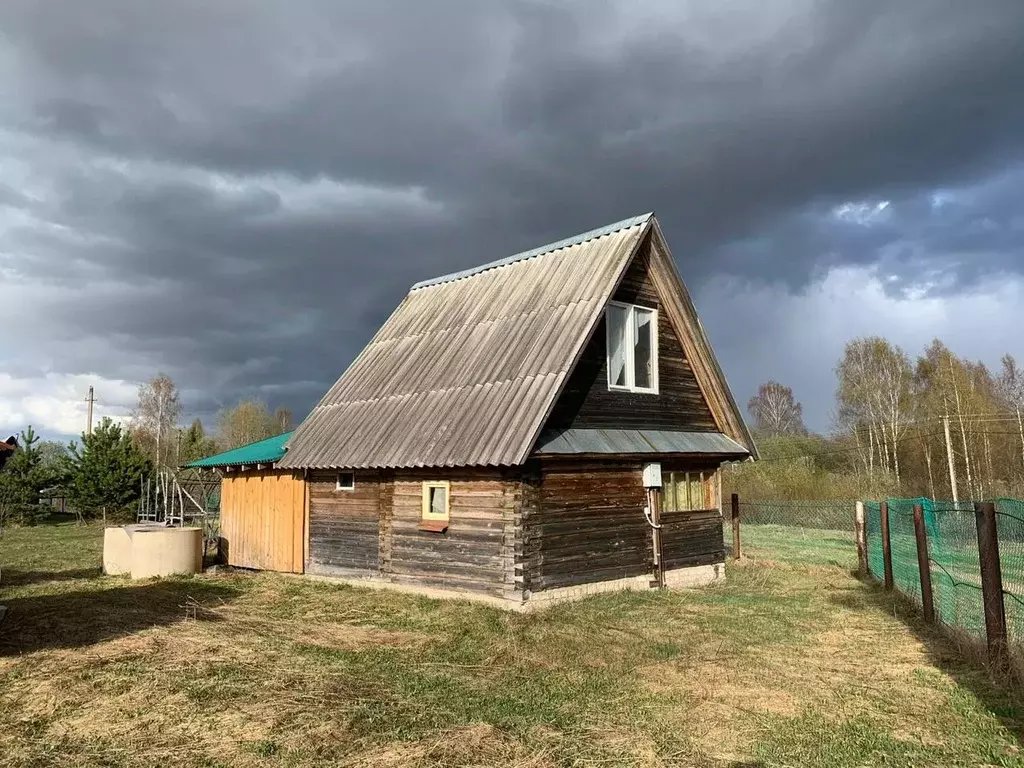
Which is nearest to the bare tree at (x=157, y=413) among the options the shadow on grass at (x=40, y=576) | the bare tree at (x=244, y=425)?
the bare tree at (x=244, y=425)

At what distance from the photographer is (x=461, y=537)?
12766 millimetres

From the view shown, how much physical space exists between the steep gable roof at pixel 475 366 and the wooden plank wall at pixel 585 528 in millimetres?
1378

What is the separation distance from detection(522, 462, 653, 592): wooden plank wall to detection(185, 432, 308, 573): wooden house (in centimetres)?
622

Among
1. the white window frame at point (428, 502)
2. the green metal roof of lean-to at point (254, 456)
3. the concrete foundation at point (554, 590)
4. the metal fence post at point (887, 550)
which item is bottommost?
the concrete foundation at point (554, 590)

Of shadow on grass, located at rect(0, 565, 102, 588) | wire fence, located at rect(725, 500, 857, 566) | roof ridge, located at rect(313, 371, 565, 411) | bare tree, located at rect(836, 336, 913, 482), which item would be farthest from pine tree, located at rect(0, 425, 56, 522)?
bare tree, located at rect(836, 336, 913, 482)

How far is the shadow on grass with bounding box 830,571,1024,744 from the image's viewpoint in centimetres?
671

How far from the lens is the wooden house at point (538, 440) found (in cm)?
1227

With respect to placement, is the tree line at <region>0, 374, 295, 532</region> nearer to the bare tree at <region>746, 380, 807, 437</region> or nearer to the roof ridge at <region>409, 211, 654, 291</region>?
the roof ridge at <region>409, 211, 654, 291</region>

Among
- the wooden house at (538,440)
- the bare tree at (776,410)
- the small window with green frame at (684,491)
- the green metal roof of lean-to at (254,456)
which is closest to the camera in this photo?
the wooden house at (538,440)

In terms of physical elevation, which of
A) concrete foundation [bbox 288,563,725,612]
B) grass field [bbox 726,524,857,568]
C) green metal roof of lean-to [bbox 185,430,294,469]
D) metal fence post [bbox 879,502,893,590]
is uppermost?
green metal roof of lean-to [bbox 185,430,294,469]

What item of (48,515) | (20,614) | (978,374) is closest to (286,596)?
(20,614)

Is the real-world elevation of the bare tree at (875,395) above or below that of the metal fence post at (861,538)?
above

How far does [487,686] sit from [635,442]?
691cm

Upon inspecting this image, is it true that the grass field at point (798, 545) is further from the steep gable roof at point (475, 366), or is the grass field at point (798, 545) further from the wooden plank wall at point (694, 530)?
the steep gable roof at point (475, 366)
